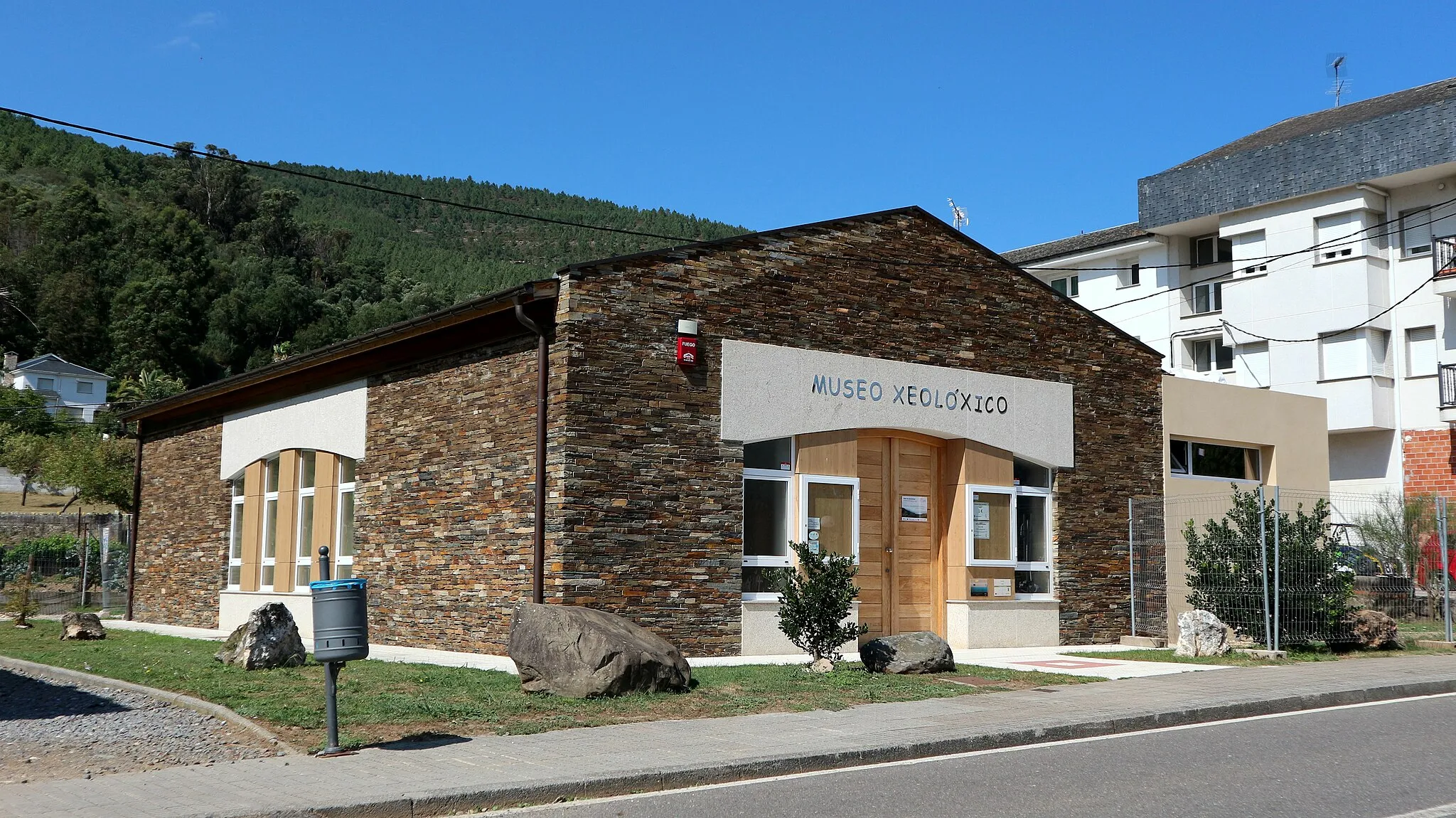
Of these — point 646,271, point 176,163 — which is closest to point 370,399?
point 646,271

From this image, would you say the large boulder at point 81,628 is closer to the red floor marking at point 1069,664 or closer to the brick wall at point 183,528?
the brick wall at point 183,528

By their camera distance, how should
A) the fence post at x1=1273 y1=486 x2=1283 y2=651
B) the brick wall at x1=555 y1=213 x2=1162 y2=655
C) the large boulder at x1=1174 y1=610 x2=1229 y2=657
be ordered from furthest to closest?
the fence post at x1=1273 y1=486 x2=1283 y2=651 → the large boulder at x1=1174 y1=610 x2=1229 y2=657 → the brick wall at x1=555 y1=213 x2=1162 y2=655

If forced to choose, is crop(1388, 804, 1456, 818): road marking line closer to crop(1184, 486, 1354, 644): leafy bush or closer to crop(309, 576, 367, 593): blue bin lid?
crop(309, 576, 367, 593): blue bin lid

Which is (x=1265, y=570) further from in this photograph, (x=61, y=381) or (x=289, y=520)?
(x=61, y=381)

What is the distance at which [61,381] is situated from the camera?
81.2m

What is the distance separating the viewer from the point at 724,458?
1557 cm

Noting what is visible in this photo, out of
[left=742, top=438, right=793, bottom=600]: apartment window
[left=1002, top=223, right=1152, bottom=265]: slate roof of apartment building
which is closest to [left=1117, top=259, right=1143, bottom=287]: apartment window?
[left=1002, top=223, right=1152, bottom=265]: slate roof of apartment building

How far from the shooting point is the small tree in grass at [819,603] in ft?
43.1

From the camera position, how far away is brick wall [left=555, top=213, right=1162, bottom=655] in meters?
14.6

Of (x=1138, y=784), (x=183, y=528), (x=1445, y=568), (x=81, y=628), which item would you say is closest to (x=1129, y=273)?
(x=1445, y=568)

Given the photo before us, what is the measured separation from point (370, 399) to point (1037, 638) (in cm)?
1075

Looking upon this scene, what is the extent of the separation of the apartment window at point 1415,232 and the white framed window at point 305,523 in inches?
1249

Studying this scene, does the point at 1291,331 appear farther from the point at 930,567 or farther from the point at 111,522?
the point at 111,522

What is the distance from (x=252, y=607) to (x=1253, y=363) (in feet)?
102
